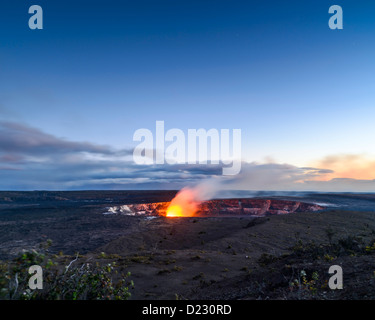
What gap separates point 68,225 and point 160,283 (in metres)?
31.7

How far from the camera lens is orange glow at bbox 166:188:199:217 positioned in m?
53.3

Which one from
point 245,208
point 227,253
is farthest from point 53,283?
point 245,208

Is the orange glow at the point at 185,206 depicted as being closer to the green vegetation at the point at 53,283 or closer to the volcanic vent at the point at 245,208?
the volcanic vent at the point at 245,208

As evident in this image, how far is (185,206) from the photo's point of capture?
58.9 meters

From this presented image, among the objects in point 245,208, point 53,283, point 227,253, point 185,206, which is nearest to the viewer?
point 53,283

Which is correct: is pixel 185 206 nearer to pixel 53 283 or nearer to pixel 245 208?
pixel 245 208

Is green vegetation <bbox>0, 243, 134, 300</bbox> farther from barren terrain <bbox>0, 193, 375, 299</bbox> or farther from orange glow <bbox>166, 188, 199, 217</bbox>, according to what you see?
orange glow <bbox>166, 188, 199, 217</bbox>

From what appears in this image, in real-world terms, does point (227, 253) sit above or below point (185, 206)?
above

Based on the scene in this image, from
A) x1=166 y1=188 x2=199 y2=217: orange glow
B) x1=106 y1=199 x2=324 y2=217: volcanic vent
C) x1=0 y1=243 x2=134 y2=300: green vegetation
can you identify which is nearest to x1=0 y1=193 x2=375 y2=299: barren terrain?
x1=0 y1=243 x2=134 y2=300: green vegetation

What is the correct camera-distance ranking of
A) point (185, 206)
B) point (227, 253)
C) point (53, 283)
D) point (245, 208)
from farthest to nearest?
point (185, 206)
point (245, 208)
point (227, 253)
point (53, 283)

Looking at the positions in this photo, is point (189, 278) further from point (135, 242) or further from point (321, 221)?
point (321, 221)
